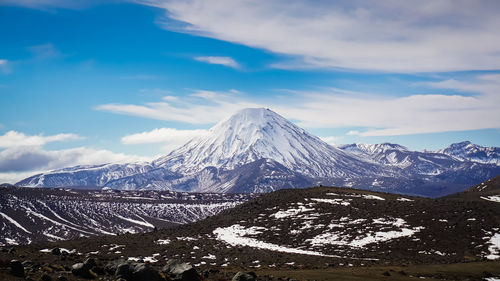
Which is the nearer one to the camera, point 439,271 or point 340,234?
point 439,271

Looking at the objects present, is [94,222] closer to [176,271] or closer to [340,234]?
[340,234]

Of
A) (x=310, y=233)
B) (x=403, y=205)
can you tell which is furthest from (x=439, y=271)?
(x=403, y=205)

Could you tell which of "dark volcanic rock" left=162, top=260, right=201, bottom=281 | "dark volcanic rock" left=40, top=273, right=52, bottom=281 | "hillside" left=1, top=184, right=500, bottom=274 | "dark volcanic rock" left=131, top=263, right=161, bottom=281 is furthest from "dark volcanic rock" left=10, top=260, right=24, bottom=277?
"hillside" left=1, top=184, right=500, bottom=274

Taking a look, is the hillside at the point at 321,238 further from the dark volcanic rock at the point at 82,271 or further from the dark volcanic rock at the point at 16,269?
the dark volcanic rock at the point at 16,269

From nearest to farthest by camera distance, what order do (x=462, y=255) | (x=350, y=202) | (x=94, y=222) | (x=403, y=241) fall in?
(x=462, y=255)
(x=403, y=241)
(x=350, y=202)
(x=94, y=222)

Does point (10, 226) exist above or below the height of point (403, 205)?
below

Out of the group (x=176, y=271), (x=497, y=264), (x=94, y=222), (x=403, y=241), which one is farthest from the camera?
(x=94, y=222)

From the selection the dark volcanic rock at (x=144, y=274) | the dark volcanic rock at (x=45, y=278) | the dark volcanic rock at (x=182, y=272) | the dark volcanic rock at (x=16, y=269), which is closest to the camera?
the dark volcanic rock at (x=45, y=278)

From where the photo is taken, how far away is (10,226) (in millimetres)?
166625

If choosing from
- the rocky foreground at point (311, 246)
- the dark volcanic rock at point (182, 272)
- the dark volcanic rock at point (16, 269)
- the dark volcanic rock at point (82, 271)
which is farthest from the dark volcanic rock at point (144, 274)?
the dark volcanic rock at point (16, 269)

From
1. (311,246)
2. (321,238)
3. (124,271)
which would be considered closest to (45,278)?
(124,271)

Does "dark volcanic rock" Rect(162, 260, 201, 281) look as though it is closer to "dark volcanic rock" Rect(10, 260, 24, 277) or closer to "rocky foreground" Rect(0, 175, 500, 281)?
"rocky foreground" Rect(0, 175, 500, 281)

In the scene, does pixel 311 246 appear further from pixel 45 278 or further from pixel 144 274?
pixel 45 278

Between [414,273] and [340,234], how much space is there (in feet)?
103
